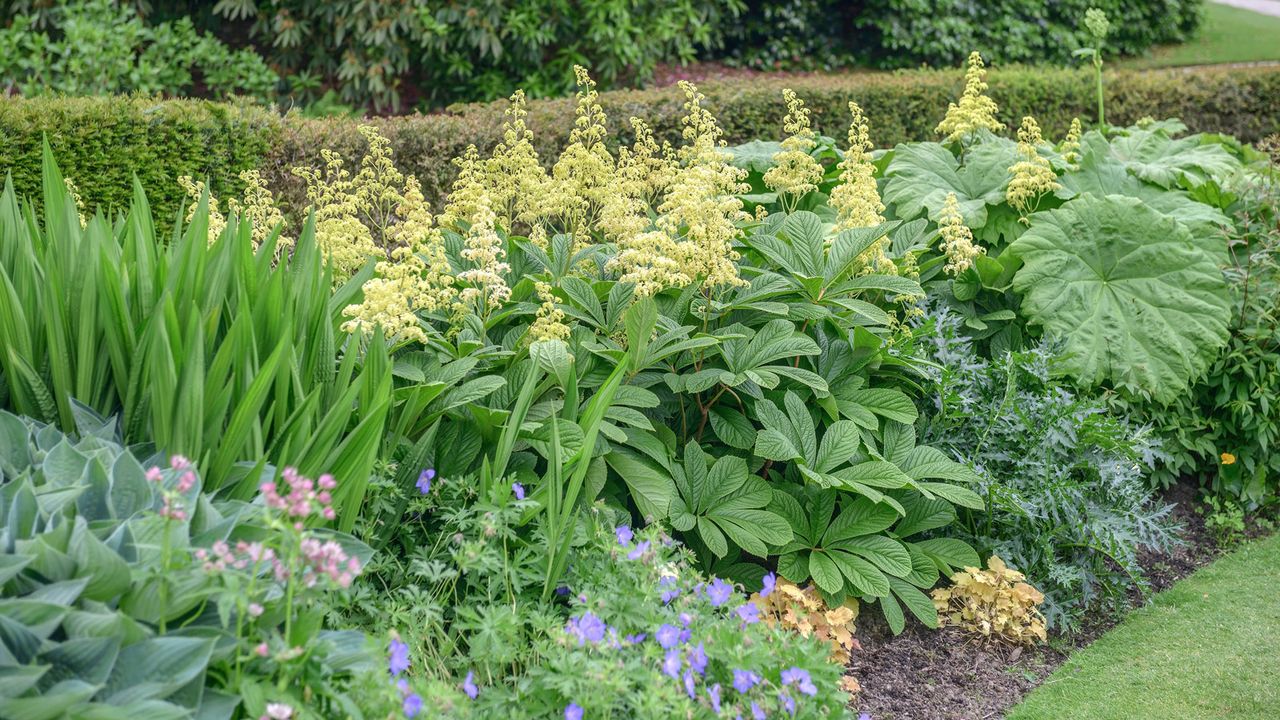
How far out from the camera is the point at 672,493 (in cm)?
310

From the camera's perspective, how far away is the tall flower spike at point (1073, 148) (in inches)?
195

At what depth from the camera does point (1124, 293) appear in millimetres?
4406

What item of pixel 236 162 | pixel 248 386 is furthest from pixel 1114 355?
pixel 236 162

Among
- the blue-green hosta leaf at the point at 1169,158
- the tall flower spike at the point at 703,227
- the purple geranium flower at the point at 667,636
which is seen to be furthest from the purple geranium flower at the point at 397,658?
the blue-green hosta leaf at the point at 1169,158

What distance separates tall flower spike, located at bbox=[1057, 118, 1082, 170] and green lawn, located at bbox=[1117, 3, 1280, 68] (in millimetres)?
10436

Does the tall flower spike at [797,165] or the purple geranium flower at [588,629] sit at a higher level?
the tall flower spike at [797,165]

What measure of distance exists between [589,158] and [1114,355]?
215cm

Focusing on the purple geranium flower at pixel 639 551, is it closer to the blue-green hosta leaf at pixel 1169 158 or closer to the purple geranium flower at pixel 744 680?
the purple geranium flower at pixel 744 680

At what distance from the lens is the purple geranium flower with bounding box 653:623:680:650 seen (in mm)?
2223

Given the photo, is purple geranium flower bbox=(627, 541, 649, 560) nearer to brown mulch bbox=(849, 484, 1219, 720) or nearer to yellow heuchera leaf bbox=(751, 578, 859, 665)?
yellow heuchera leaf bbox=(751, 578, 859, 665)

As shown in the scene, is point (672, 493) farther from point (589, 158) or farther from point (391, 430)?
point (589, 158)

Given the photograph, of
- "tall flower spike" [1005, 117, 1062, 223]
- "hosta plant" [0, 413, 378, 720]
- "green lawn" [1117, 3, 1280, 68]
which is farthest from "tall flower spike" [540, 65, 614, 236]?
"green lawn" [1117, 3, 1280, 68]

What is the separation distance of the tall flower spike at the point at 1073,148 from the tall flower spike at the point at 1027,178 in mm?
386

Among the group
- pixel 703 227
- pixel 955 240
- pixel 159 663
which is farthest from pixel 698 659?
pixel 955 240
